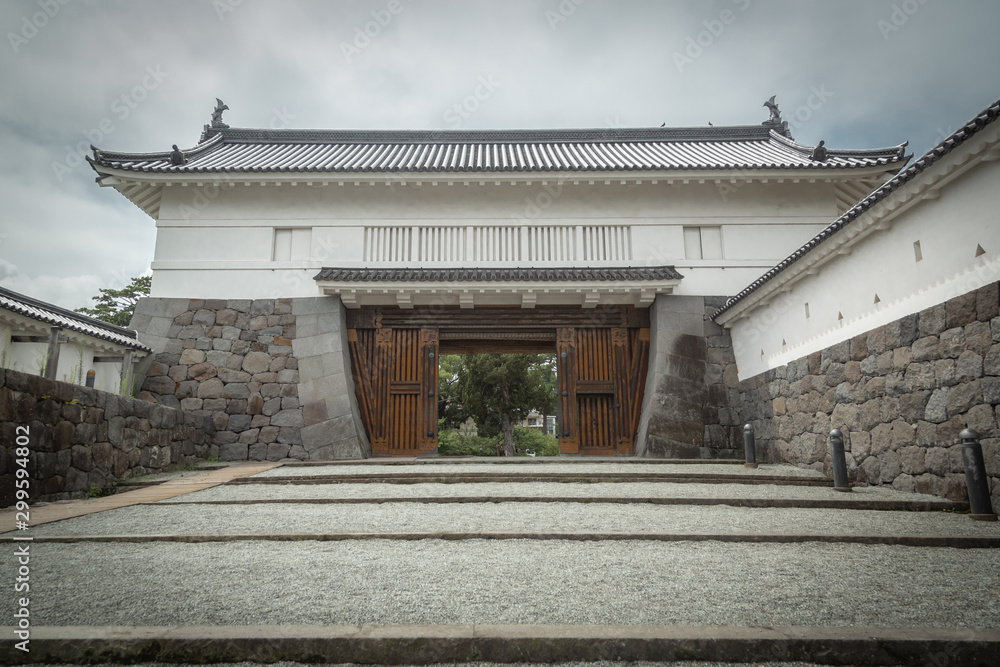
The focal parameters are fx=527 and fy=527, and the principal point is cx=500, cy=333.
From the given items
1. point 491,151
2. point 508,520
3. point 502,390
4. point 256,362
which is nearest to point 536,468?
point 508,520

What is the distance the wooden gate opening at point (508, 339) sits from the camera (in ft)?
28.7

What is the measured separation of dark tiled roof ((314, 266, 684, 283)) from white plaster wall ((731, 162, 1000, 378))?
1940mm

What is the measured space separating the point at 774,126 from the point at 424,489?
38.2 feet

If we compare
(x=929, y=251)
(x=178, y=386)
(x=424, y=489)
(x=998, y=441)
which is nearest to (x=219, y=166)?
(x=178, y=386)

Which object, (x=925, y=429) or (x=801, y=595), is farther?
(x=925, y=429)

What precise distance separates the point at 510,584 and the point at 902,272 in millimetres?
4518

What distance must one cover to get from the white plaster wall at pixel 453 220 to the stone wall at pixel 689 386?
613 millimetres

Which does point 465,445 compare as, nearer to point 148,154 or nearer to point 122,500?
point 148,154

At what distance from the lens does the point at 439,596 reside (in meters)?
2.29

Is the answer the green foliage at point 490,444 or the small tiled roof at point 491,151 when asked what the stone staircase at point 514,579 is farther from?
the green foliage at point 490,444

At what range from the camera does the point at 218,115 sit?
1212 centimetres

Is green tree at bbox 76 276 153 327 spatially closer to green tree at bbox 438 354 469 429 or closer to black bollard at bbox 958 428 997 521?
green tree at bbox 438 354 469 429

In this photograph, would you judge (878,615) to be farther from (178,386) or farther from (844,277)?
(178,386)

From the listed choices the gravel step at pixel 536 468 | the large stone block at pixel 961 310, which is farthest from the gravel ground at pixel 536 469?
the large stone block at pixel 961 310
